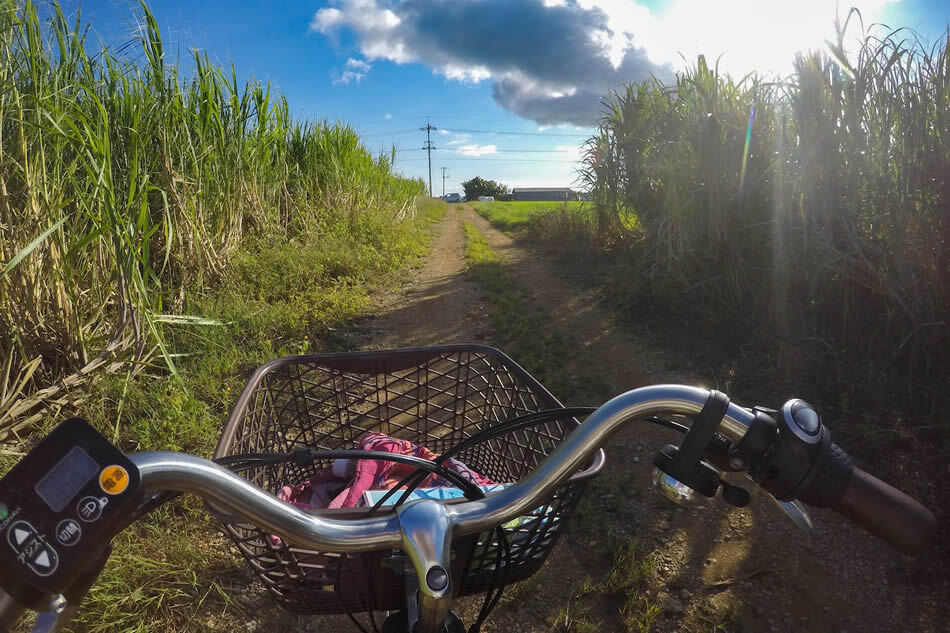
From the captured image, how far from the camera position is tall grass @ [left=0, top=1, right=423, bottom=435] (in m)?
2.33

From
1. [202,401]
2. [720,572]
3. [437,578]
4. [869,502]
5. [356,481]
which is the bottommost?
[720,572]

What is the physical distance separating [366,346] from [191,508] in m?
1.97

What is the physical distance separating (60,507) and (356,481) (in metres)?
1.08

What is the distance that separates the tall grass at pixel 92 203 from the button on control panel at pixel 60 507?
5.36 feet

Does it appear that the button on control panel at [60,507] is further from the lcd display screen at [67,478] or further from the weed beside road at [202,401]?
the weed beside road at [202,401]

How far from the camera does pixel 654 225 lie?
492cm

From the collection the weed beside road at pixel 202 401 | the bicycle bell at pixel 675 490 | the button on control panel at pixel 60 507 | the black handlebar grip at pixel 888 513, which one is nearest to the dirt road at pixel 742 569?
the weed beside road at pixel 202 401

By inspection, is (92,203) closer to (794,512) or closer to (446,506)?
(446,506)

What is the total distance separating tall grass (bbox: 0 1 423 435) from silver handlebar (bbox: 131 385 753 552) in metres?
1.64

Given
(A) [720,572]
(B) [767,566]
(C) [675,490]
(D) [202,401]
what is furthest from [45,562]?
(D) [202,401]

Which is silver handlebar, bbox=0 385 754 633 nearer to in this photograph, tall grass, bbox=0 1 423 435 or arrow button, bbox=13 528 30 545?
arrow button, bbox=13 528 30 545

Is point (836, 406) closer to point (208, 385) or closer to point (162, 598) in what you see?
point (162, 598)

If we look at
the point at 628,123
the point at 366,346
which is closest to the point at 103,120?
the point at 366,346

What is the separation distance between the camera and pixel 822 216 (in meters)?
3.14
